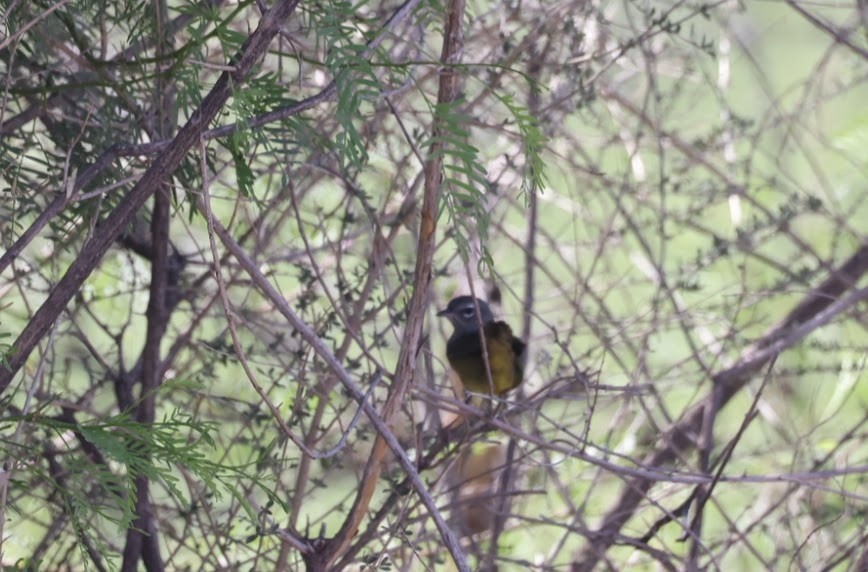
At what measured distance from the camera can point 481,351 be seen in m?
2.93

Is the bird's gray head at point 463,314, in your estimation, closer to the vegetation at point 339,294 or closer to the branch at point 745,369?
the vegetation at point 339,294

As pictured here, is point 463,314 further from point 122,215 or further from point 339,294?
point 122,215

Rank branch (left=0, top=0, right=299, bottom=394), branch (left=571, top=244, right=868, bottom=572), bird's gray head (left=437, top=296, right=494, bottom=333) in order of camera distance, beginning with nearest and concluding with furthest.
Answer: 1. branch (left=0, top=0, right=299, bottom=394)
2. branch (left=571, top=244, right=868, bottom=572)
3. bird's gray head (left=437, top=296, right=494, bottom=333)

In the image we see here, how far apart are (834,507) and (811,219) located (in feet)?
6.57

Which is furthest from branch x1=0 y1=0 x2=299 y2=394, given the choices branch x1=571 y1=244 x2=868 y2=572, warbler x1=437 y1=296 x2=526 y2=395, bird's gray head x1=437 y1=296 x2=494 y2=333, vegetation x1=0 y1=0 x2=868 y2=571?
bird's gray head x1=437 y1=296 x2=494 y2=333

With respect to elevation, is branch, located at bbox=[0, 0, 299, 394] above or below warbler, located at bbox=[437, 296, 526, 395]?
below

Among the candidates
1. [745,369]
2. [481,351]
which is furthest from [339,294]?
[745,369]

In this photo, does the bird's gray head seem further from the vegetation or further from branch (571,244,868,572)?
branch (571,244,868,572)

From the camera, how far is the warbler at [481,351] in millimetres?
2768

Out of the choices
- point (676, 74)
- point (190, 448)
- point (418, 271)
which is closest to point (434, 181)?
point (418, 271)

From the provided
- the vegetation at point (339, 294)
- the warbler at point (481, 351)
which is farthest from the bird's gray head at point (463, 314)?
the vegetation at point (339, 294)

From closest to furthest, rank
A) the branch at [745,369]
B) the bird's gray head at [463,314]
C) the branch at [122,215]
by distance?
the branch at [122,215], the branch at [745,369], the bird's gray head at [463,314]

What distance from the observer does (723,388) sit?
3.29 meters

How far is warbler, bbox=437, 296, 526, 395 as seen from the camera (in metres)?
2.77
